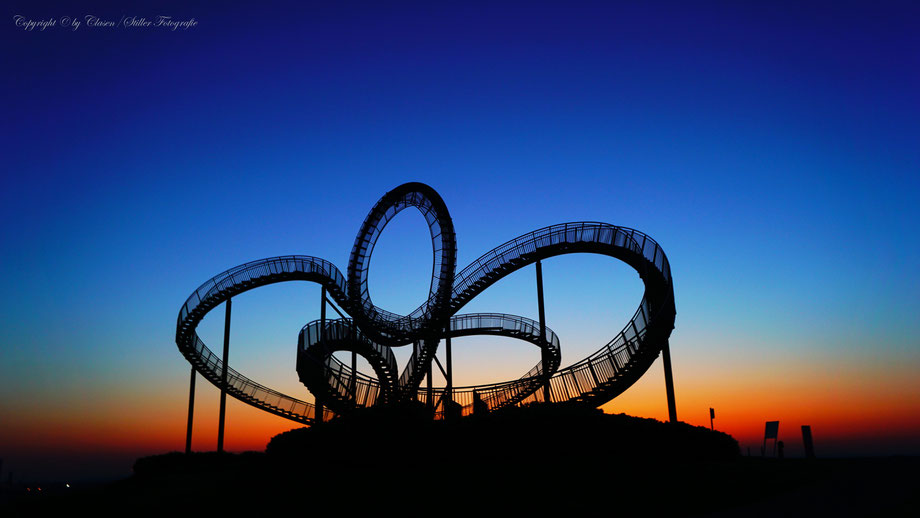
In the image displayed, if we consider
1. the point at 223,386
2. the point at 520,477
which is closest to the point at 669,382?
the point at 520,477

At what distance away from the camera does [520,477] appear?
13.3 meters

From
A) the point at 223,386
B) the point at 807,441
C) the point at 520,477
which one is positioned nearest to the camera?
the point at 520,477

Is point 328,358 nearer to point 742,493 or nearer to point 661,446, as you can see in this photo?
point 661,446

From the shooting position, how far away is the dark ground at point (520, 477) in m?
11.5

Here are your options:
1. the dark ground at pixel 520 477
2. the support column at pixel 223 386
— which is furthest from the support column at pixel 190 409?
the dark ground at pixel 520 477

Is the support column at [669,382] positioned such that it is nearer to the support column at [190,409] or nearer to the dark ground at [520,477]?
the dark ground at [520,477]

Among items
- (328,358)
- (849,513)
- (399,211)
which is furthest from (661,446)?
(399,211)

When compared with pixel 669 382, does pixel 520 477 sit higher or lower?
lower

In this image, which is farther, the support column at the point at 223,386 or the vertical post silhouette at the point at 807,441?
the support column at the point at 223,386

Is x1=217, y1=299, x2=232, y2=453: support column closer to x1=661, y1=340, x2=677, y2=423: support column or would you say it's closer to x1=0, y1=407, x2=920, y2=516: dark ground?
x1=0, y1=407, x2=920, y2=516: dark ground

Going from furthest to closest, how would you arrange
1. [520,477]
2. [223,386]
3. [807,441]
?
1. [223,386]
2. [807,441]
3. [520,477]

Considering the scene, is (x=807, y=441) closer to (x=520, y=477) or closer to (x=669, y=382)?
(x=669, y=382)

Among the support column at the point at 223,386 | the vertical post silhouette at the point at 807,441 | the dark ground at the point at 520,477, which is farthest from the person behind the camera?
the support column at the point at 223,386

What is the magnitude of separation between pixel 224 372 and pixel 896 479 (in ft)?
85.3
